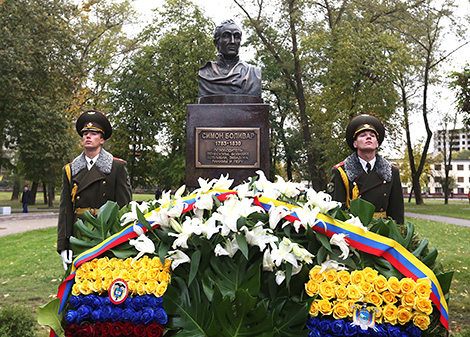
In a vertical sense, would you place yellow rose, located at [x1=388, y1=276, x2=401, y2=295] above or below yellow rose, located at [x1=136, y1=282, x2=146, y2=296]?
above

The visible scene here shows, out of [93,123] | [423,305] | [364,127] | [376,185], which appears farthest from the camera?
[93,123]

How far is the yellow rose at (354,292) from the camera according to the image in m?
1.80

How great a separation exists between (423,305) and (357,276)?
0.87ft

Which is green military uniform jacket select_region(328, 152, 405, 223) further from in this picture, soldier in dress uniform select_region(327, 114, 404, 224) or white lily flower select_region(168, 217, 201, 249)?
white lily flower select_region(168, 217, 201, 249)

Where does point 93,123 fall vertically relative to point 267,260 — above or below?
above

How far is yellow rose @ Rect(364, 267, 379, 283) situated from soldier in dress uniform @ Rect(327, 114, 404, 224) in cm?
202

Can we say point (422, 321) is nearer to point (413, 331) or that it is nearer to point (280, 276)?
point (413, 331)

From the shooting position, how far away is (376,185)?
3844 mm

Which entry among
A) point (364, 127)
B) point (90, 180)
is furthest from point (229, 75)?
point (364, 127)

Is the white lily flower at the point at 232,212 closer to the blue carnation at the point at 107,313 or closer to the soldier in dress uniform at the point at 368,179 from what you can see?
the blue carnation at the point at 107,313

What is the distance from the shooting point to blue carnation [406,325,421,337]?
5.79 feet

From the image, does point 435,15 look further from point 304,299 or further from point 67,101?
point 304,299

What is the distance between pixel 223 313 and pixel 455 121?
38.6m

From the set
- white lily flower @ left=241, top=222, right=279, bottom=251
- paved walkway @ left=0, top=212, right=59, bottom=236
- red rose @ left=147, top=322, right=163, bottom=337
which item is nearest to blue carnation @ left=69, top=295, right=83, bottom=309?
red rose @ left=147, top=322, right=163, bottom=337
